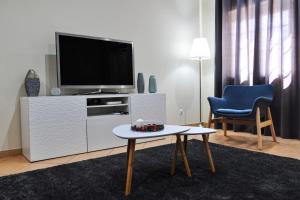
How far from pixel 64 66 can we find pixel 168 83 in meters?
1.82

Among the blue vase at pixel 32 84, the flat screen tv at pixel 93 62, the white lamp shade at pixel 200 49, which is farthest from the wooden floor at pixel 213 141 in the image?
the white lamp shade at pixel 200 49

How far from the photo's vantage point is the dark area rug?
1669 mm

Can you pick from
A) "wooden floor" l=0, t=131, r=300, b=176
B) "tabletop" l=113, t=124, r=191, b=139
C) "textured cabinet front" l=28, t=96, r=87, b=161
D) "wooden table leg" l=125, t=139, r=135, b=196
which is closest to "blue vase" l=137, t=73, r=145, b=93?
"wooden floor" l=0, t=131, r=300, b=176

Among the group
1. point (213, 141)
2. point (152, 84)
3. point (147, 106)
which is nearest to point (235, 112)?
point (213, 141)

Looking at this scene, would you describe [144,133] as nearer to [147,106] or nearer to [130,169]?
[130,169]

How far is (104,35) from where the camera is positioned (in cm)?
345

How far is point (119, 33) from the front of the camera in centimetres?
359

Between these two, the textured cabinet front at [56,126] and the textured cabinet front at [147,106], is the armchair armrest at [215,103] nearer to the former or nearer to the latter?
the textured cabinet front at [147,106]

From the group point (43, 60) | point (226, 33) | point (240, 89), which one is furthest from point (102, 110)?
point (226, 33)

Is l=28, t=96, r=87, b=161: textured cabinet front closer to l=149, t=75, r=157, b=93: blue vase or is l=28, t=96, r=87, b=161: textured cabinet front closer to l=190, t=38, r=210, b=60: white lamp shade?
l=149, t=75, r=157, b=93: blue vase

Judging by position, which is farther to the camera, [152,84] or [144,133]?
[152,84]

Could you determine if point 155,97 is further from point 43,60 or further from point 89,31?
point 43,60

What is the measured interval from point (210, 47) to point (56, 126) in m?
2.97

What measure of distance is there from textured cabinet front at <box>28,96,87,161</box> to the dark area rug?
386mm
